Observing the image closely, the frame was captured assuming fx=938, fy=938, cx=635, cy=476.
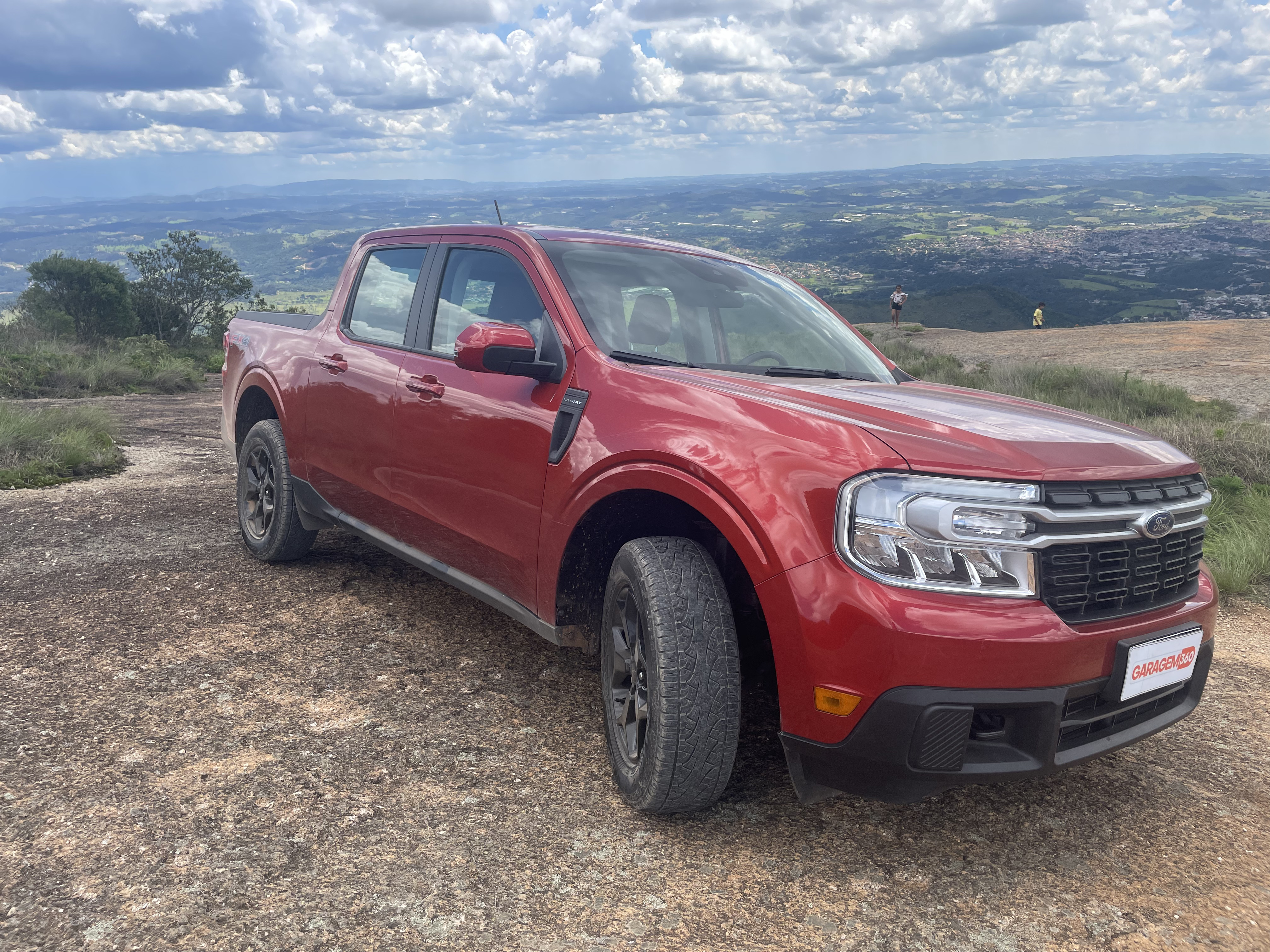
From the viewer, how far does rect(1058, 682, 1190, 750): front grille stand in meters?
2.39

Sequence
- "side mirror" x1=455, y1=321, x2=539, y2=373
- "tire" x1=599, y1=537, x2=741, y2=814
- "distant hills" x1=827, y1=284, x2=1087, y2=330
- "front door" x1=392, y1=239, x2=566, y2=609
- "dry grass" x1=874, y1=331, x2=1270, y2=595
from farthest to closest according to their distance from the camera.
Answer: "distant hills" x1=827, y1=284, x2=1087, y2=330 < "dry grass" x1=874, y1=331, x2=1270, y2=595 < "front door" x1=392, y1=239, x2=566, y2=609 < "side mirror" x1=455, y1=321, x2=539, y2=373 < "tire" x1=599, y1=537, x2=741, y2=814

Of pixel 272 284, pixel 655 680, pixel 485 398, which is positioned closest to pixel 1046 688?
pixel 655 680

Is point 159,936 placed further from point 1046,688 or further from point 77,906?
point 1046,688

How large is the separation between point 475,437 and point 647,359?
28.7 inches

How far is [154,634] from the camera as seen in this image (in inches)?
168

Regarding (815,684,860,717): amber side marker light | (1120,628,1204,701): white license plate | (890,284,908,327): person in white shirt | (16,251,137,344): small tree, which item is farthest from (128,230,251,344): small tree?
(1120,628,1204,701): white license plate

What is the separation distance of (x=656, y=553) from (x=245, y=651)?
2.29 m

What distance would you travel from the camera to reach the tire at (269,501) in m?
4.98

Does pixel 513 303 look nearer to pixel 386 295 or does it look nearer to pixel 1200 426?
pixel 386 295

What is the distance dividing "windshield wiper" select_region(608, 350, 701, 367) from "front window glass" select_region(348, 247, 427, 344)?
1334 mm

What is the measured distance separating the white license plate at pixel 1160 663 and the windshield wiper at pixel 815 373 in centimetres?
134

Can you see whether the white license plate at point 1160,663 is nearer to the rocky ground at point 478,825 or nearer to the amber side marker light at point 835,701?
the rocky ground at point 478,825

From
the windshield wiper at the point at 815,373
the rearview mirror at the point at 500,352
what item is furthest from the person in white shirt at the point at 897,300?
the rearview mirror at the point at 500,352

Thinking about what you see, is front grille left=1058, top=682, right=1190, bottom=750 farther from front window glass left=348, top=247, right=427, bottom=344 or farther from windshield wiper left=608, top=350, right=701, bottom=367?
front window glass left=348, top=247, right=427, bottom=344
